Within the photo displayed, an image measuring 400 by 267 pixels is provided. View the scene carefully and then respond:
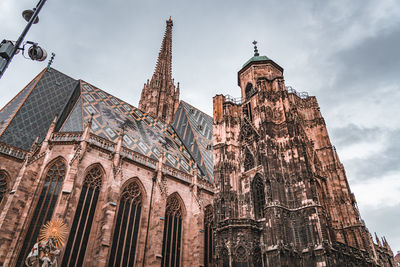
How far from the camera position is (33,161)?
14.4 m

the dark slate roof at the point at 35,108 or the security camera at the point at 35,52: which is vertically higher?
the dark slate roof at the point at 35,108

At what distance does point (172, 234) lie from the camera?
16906 mm

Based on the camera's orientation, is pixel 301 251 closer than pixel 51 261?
No

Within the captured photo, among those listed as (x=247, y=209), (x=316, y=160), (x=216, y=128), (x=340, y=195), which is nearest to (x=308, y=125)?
(x=316, y=160)

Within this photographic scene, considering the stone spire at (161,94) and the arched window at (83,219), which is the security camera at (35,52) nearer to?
the arched window at (83,219)

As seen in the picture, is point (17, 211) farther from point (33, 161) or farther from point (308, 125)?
point (308, 125)

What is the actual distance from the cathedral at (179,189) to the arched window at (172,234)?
0.07 metres

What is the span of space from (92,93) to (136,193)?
9.98 meters

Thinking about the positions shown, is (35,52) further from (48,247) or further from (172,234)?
(172,234)

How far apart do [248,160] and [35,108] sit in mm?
13996

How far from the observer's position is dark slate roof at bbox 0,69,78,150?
1642cm

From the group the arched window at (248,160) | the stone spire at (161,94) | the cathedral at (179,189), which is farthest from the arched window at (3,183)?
the stone spire at (161,94)

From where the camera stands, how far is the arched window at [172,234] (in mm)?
16172

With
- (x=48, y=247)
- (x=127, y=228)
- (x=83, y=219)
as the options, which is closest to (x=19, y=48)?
(x=48, y=247)
